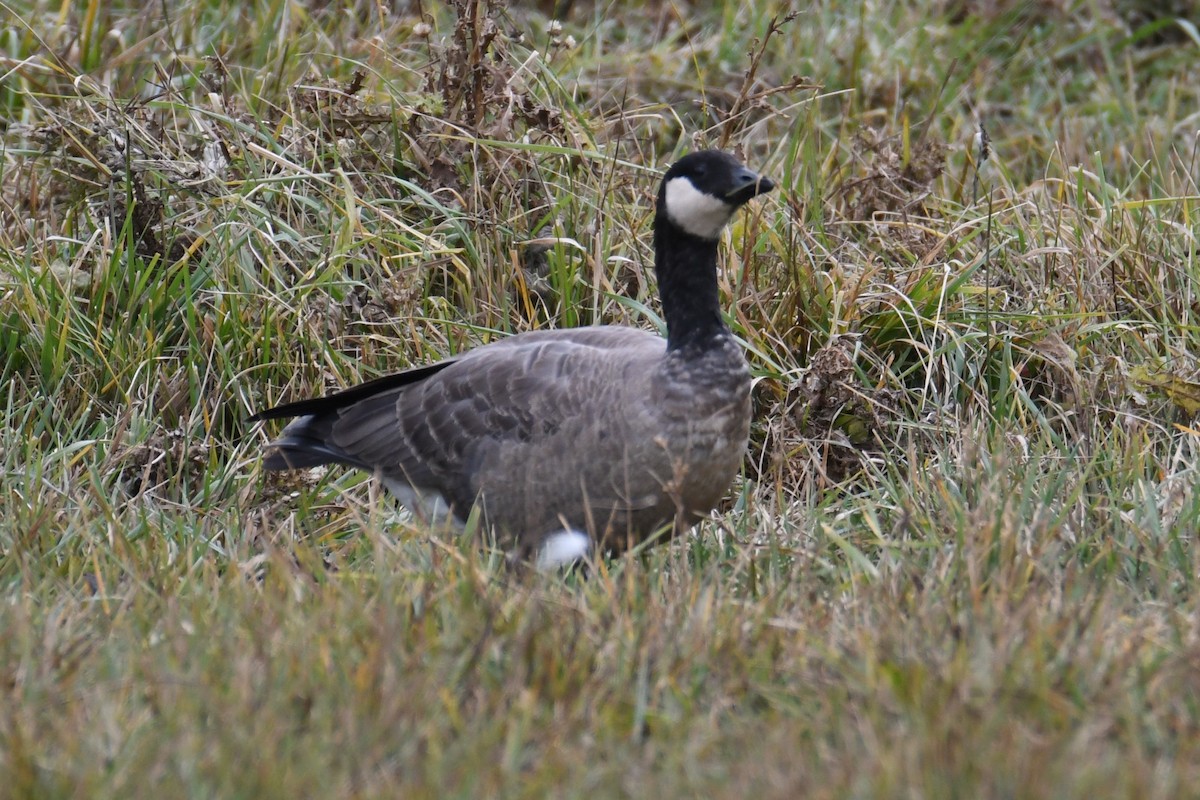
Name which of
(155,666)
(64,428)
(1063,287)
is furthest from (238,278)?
(1063,287)

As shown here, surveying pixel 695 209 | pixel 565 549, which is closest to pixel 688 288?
pixel 695 209

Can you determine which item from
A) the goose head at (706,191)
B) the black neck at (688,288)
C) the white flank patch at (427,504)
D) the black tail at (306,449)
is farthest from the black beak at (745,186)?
the black tail at (306,449)

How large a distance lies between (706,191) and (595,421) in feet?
2.16

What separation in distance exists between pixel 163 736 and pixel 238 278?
9.08 ft

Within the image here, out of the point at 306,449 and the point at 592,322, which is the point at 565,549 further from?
the point at 592,322

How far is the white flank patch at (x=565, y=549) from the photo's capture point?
153 inches

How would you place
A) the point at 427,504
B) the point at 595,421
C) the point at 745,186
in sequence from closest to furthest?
the point at 745,186, the point at 595,421, the point at 427,504

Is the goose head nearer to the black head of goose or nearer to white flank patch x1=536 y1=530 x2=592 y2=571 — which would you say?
the black head of goose

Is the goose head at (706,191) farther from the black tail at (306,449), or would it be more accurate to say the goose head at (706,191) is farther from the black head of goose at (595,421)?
the black tail at (306,449)

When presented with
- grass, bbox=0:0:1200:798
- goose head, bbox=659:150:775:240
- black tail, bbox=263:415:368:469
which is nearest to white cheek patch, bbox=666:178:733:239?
goose head, bbox=659:150:775:240

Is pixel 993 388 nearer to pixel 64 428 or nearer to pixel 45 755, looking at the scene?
pixel 64 428

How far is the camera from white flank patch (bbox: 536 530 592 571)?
3895mm

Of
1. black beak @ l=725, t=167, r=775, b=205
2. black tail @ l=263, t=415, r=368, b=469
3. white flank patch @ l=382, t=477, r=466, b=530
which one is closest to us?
black beak @ l=725, t=167, r=775, b=205

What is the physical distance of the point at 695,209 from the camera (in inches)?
159
